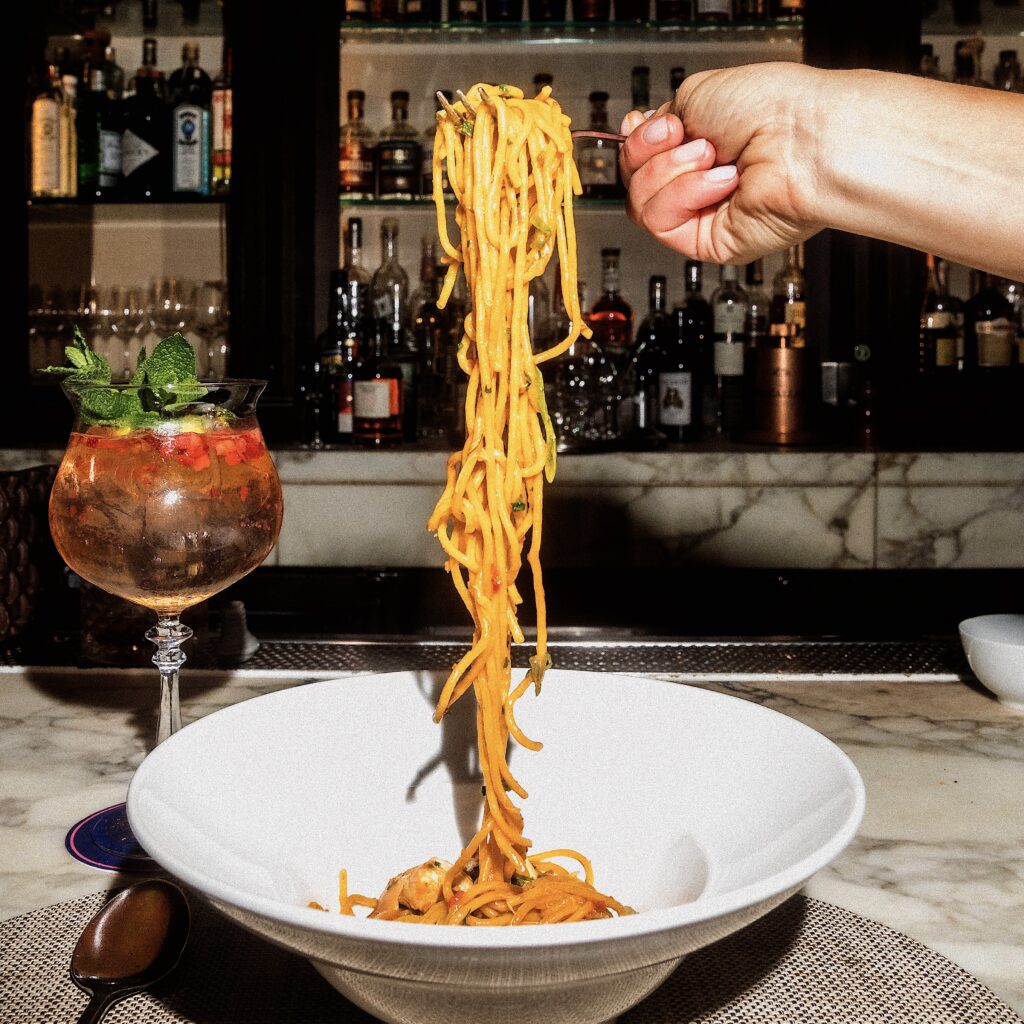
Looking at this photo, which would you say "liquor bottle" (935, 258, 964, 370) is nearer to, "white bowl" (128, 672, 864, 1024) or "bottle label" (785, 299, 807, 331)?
"bottle label" (785, 299, 807, 331)

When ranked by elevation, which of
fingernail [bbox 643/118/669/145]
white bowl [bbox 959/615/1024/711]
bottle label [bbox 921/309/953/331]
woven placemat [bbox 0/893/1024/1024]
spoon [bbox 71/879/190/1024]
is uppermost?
fingernail [bbox 643/118/669/145]

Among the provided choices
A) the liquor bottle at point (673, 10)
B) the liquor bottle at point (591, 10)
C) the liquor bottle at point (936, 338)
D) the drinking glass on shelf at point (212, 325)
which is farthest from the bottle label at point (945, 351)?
the drinking glass on shelf at point (212, 325)

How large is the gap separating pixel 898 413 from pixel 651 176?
1.67 m

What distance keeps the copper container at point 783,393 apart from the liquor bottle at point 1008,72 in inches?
31.0

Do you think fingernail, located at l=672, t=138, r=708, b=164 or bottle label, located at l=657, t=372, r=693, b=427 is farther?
bottle label, located at l=657, t=372, r=693, b=427

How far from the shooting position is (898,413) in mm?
2602

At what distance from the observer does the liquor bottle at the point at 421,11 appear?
2.73 metres

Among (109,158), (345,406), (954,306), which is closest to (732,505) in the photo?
(954,306)

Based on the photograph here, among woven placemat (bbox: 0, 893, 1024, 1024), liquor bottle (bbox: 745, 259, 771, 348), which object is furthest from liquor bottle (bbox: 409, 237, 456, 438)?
woven placemat (bbox: 0, 893, 1024, 1024)

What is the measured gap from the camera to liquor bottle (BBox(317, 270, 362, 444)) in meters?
2.60

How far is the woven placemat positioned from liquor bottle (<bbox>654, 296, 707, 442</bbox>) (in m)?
2.07

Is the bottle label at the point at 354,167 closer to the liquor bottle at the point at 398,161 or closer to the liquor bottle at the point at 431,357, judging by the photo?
the liquor bottle at the point at 398,161

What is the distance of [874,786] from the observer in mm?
835

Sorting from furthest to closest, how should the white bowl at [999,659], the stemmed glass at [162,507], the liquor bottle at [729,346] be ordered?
1. the liquor bottle at [729,346]
2. the white bowl at [999,659]
3. the stemmed glass at [162,507]
